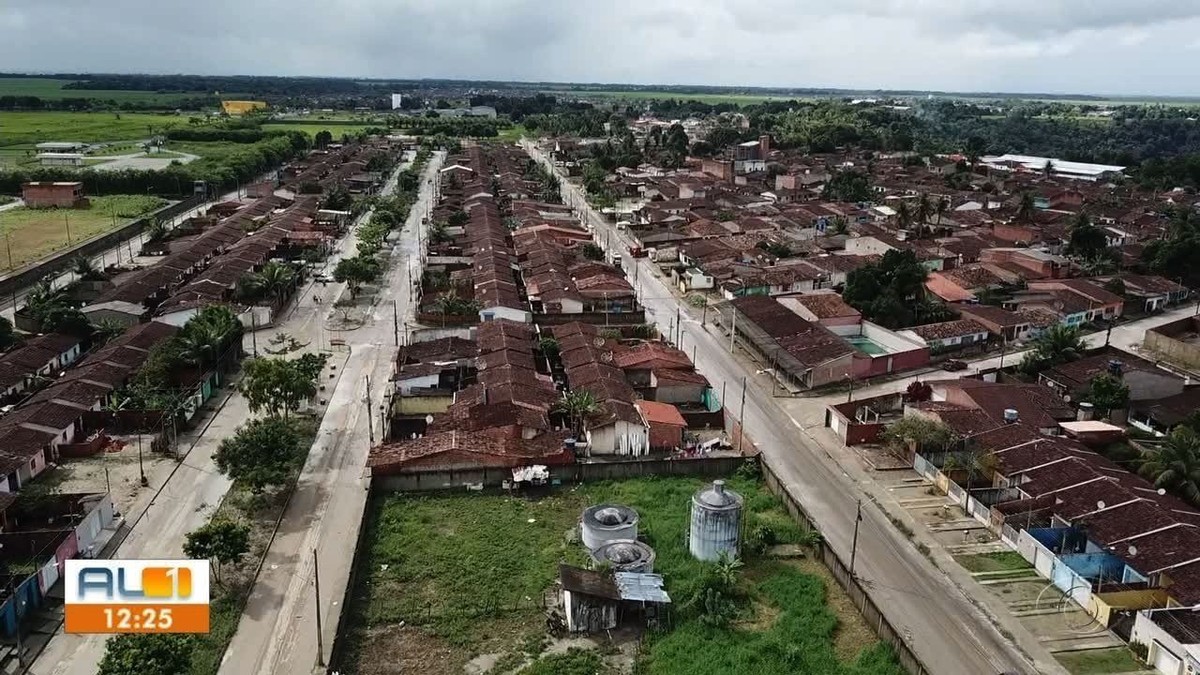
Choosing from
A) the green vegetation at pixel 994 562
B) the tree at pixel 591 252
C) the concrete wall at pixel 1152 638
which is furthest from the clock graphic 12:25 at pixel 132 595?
the tree at pixel 591 252

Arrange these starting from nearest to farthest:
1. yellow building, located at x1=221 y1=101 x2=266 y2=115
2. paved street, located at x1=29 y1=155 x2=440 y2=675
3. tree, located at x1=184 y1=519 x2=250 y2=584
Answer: paved street, located at x1=29 y1=155 x2=440 y2=675 < tree, located at x1=184 y1=519 x2=250 y2=584 < yellow building, located at x1=221 y1=101 x2=266 y2=115

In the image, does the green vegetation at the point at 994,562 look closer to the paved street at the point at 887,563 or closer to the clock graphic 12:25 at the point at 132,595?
the paved street at the point at 887,563

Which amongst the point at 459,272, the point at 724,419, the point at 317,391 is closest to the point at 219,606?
the point at 317,391

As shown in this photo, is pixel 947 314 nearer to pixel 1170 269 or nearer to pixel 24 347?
pixel 1170 269

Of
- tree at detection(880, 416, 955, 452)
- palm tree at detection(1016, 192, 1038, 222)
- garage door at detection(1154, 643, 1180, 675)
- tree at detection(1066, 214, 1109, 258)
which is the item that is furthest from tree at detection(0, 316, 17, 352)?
palm tree at detection(1016, 192, 1038, 222)

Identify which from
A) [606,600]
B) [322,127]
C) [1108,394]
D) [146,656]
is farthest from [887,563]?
[322,127]

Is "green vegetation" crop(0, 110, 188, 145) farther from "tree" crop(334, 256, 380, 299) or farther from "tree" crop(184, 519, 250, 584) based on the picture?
"tree" crop(184, 519, 250, 584)

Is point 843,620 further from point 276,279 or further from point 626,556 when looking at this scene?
point 276,279
